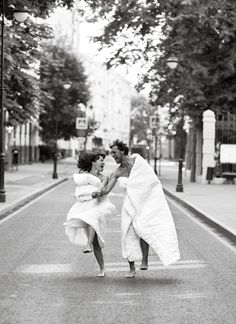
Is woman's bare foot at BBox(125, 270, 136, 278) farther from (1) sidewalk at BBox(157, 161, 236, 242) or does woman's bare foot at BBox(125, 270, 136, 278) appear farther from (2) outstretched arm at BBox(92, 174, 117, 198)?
(1) sidewalk at BBox(157, 161, 236, 242)

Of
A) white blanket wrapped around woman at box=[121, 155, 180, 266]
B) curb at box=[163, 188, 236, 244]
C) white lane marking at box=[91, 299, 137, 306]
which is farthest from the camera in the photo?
curb at box=[163, 188, 236, 244]

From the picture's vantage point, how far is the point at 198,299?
682cm

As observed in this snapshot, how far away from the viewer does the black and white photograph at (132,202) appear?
683 cm

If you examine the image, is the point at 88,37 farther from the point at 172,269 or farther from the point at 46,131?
the point at 46,131

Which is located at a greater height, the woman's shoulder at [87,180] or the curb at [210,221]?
the woman's shoulder at [87,180]

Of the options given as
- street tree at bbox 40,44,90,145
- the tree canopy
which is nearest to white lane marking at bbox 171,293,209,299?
the tree canopy

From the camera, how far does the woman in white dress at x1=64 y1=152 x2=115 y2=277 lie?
8.05 metres

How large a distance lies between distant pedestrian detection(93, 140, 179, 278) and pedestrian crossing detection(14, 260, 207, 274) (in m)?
0.73

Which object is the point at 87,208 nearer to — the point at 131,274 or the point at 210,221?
the point at 131,274

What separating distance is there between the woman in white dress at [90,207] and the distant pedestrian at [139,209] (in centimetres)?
18

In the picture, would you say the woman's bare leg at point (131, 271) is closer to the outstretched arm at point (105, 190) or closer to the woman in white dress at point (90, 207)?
the woman in white dress at point (90, 207)

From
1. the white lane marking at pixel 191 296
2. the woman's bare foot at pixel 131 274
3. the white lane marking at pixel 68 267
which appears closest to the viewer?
the white lane marking at pixel 191 296

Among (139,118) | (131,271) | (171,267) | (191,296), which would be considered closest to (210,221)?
(171,267)

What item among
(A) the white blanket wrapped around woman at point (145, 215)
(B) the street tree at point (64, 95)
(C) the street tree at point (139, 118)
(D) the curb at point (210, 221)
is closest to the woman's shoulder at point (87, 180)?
(A) the white blanket wrapped around woman at point (145, 215)
